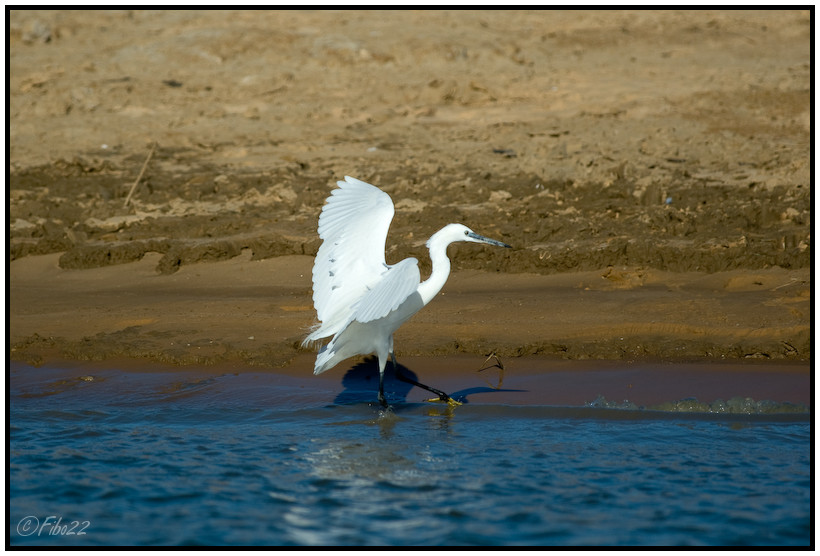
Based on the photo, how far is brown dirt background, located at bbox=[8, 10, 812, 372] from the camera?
714 centimetres

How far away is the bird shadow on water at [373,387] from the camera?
246 inches

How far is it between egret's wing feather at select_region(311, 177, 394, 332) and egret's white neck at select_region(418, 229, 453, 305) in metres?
0.30

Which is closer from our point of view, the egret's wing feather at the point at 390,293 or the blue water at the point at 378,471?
the blue water at the point at 378,471

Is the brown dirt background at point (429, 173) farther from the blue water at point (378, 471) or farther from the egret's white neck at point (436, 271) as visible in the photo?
the egret's white neck at point (436, 271)

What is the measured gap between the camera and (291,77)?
1312 cm

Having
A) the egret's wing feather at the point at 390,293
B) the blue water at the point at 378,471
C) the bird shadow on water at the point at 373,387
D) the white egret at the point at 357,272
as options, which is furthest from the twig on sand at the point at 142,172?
the egret's wing feather at the point at 390,293

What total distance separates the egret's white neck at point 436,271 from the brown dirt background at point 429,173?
1.07 meters

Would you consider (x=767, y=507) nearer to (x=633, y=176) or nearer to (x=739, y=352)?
(x=739, y=352)

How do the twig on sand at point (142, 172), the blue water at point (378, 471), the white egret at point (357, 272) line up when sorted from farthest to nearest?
the twig on sand at point (142, 172)
the white egret at point (357, 272)
the blue water at point (378, 471)

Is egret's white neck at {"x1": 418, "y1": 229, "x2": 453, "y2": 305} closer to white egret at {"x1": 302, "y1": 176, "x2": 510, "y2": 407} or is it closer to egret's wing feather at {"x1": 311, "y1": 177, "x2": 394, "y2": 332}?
white egret at {"x1": 302, "y1": 176, "x2": 510, "y2": 407}

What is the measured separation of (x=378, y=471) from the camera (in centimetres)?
515

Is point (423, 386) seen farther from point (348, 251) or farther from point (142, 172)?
point (142, 172)

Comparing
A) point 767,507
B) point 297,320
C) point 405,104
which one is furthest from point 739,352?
point 405,104

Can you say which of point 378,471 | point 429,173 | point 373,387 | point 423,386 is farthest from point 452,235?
point 429,173
